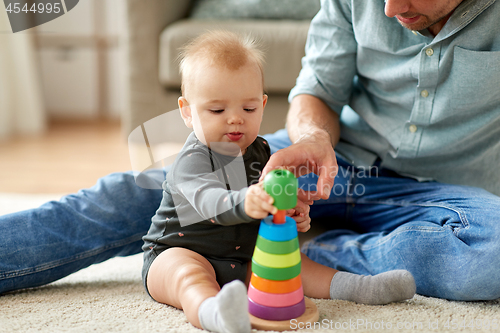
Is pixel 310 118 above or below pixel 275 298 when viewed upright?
above

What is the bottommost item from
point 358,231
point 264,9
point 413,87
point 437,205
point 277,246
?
point 358,231

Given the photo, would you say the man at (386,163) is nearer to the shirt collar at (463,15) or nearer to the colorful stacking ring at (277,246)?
the shirt collar at (463,15)

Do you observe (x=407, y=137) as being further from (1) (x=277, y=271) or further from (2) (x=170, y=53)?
(2) (x=170, y=53)

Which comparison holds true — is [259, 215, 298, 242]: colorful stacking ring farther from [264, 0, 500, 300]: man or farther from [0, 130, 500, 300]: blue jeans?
[0, 130, 500, 300]: blue jeans

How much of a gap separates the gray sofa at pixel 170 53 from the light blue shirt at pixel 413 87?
1.25ft

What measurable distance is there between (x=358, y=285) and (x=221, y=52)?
17.2 inches

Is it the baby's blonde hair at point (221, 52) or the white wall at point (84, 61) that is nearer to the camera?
→ the baby's blonde hair at point (221, 52)

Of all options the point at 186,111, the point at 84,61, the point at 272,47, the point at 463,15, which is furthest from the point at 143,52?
the point at 84,61

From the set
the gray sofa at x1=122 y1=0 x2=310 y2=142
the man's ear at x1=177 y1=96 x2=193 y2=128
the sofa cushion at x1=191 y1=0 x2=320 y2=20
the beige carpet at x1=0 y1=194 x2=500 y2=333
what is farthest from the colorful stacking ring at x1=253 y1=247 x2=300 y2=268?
the sofa cushion at x1=191 y1=0 x2=320 y2=20

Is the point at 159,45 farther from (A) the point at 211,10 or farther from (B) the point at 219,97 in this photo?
(B) the point at 219,97

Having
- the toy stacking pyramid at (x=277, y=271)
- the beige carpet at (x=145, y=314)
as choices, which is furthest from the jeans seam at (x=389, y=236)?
the toy stacking pyramid at (x=277, y=271)

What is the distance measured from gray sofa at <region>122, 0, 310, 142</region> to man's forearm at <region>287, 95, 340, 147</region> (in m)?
0.42

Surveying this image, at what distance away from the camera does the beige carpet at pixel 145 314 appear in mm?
670

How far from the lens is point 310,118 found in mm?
981
